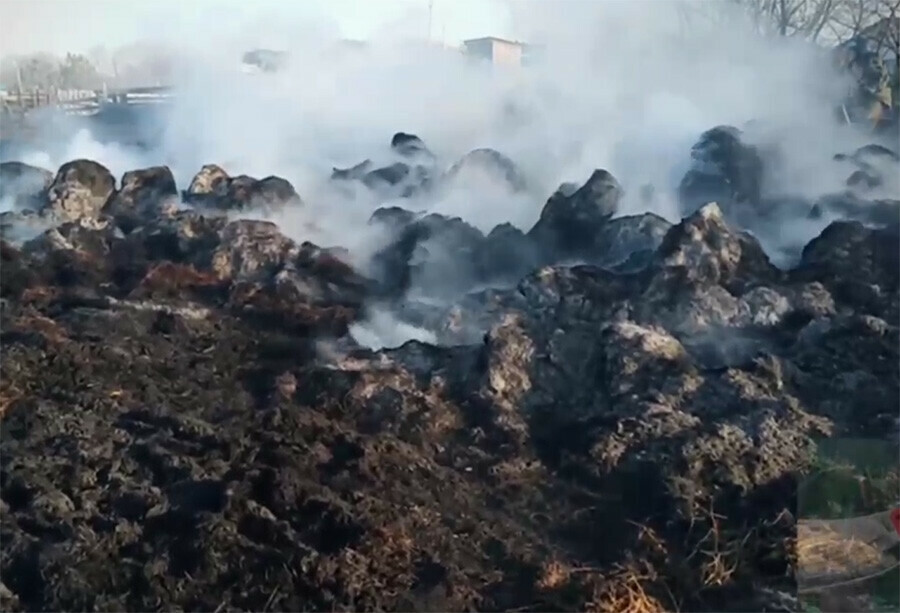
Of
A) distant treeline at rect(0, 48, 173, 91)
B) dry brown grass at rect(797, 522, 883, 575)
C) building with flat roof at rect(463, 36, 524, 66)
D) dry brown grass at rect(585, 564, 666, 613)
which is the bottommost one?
dry brown grass at rect(585, 564, 666, 613)

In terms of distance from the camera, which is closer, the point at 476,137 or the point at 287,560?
the point at 287,560

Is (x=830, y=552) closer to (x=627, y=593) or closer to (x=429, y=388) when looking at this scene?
(x=627, y=593)

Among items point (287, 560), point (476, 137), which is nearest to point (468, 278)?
point (476, 137)

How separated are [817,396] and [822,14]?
837 mm

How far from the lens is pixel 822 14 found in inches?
107

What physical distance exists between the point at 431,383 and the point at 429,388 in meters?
0.01

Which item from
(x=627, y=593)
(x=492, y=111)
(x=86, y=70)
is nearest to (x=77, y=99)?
(x=86, y=70)

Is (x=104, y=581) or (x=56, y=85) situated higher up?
(x=56, y=85)

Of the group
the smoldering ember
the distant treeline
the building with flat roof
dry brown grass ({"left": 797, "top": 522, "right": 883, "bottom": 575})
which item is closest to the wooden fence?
the distant treeline

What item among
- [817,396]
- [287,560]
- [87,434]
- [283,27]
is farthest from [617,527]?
[283,27]

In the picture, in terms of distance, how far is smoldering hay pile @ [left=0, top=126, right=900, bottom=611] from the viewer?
8.20 ft

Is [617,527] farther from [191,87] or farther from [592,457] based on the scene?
[191,87]

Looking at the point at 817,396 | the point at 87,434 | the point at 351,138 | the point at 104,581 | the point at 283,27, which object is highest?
the point at 283,27

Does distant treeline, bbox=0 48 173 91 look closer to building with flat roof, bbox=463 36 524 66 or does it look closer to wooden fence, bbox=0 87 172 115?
wooden fence, bbox=0 87 172 115
